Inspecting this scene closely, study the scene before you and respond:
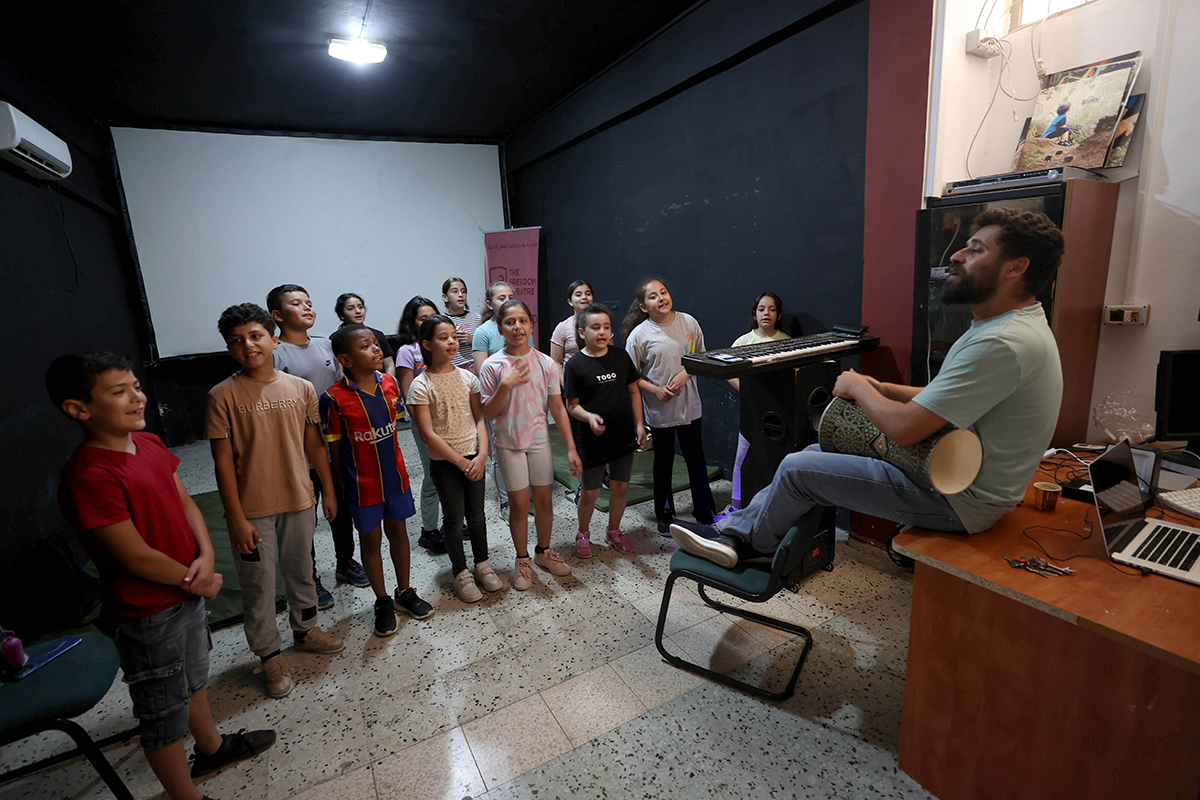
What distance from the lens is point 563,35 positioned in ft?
13.1

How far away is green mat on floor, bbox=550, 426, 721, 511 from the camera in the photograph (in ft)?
12.0

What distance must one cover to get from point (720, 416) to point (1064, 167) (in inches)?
93.0

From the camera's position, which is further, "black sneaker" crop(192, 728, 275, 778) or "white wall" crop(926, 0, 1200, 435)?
"white wall" crop(926, 0, 1200, 435)

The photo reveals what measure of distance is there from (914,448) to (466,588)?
2.00 metres

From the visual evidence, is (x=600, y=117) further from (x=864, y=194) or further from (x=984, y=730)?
(x=984, y=730)

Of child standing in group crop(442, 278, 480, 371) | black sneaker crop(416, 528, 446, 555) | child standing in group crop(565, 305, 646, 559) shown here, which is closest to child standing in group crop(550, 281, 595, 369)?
child standing in group crop(442, 278, 480, 371)

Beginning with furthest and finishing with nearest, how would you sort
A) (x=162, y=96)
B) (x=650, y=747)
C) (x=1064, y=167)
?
(x=162, y=96), (x=1064, y=167), (x=650, y=747)

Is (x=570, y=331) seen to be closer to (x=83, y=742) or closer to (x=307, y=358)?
(x=307, y=358)

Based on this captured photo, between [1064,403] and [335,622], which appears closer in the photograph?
[1064,403]

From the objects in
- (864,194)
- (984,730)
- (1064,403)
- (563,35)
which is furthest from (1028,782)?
(563,35)

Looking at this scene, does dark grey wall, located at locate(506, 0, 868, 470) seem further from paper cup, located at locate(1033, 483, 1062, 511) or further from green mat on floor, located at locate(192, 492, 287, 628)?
green mat on floor, located at locate(192, 492, 287, 628)

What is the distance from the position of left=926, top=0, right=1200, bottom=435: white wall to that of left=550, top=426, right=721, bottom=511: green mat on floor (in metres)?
2.23

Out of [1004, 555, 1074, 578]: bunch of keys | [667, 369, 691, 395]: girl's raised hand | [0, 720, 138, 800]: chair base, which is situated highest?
[667, 369, 691, 395]: girl's raised hand

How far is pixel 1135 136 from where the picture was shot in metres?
2.14
